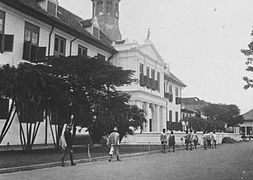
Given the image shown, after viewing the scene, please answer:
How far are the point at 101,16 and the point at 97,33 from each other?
52.4 feet

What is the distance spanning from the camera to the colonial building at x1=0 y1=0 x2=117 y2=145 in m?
21.4

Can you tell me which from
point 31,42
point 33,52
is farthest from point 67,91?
point 31,42

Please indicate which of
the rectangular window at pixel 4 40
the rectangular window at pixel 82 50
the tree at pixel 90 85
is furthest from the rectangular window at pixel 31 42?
the rectangular window at pixel 82 50

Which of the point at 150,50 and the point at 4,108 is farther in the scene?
the point at 150,50

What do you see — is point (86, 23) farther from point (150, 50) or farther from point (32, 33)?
point (32, 33)

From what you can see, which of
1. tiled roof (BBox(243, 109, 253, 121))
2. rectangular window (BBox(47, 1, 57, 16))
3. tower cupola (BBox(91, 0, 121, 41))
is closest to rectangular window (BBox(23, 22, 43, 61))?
rectangular window (BBox(47, 1, 57, 16))

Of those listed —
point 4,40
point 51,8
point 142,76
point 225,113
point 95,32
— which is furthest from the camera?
point 225,113

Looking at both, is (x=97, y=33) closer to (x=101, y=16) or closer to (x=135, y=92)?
(x=135, y=92)

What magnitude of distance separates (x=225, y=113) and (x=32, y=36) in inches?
1940

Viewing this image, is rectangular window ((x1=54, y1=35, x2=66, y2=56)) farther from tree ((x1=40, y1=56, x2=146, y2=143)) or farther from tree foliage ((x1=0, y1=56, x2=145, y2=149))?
tree ((x1=40, y1=56, x2=146, y2=143))

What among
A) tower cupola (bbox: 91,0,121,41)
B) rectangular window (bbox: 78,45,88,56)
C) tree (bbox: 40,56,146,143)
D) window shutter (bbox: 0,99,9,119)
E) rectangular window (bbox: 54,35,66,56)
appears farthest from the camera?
tower cupola (bbox: 91,0,121,41)

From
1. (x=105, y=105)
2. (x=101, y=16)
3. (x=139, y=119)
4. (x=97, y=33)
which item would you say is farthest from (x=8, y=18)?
(x=101, y=16)

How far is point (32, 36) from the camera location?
23.9 m

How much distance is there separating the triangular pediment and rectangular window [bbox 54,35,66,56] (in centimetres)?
1011
